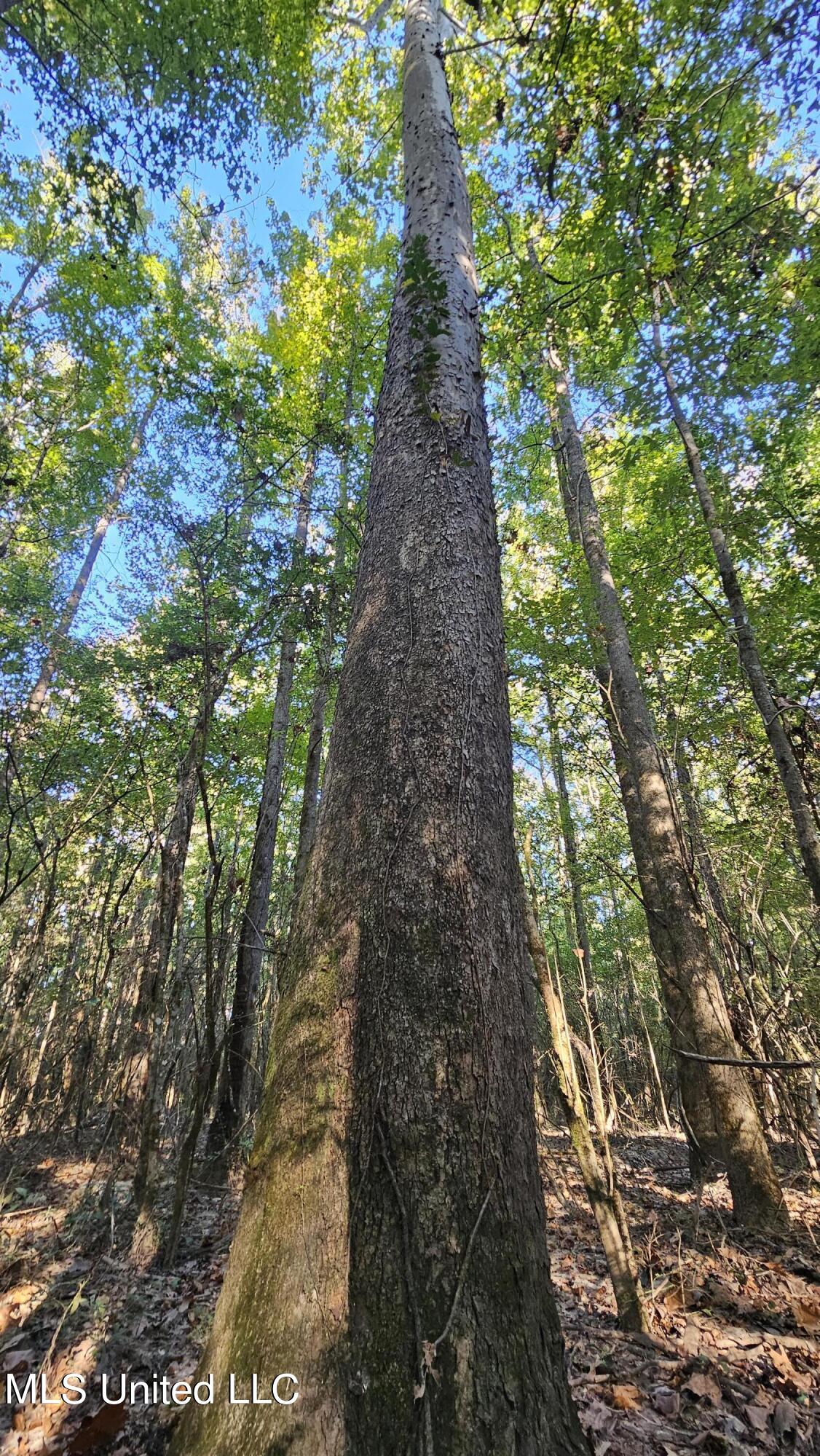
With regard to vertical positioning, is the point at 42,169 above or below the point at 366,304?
above

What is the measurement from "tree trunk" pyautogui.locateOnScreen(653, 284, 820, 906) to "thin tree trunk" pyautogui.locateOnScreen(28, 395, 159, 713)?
8465mm

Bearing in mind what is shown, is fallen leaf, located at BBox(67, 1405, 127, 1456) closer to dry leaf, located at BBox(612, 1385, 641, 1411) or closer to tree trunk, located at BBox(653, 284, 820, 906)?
dry leaf, located at BBox(612, 1385, 641, 1411)

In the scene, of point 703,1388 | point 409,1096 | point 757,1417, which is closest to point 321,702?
point 409,1096

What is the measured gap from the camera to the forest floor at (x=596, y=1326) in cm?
192

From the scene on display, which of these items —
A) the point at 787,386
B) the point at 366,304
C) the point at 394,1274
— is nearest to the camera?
the point at 394,1274

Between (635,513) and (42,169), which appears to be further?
(42,169)

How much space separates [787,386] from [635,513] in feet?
16.7

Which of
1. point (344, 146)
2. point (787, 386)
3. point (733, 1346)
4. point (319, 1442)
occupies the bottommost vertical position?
point (733, 1346)

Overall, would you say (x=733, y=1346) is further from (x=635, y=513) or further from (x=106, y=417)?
(x=106, y=417)

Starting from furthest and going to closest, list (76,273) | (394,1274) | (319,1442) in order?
(76,273)
(394,1274)
(319,1442)

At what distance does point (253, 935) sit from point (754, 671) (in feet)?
19.5

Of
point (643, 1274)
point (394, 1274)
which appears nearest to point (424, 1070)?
point (394, 1274)

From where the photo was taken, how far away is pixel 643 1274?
3.29m

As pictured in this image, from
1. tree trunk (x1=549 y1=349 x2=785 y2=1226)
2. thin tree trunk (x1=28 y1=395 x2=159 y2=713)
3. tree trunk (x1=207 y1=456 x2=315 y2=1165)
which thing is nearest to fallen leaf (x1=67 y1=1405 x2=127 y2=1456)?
tree trunk (x1=207 y1=456 x2=315 y2=1165)
